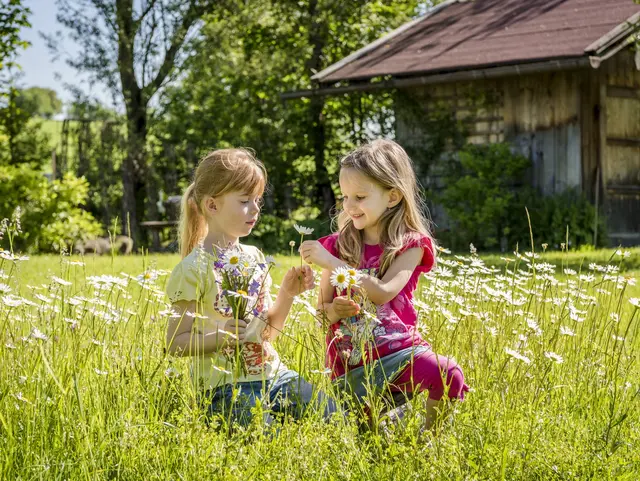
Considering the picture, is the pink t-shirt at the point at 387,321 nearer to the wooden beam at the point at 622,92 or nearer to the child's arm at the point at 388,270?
the child's arm at the point at 388,270

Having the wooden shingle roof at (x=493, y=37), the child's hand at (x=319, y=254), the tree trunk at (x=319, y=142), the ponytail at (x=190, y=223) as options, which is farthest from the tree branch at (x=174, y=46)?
the child's hand at (x=319, y=254)

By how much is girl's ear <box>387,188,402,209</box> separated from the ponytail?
28.0 inches

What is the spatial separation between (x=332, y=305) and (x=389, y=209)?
2.25ft

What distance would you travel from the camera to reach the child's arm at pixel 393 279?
3.19 metres

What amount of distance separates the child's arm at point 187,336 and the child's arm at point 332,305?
11.4 inches

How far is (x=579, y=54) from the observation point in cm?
1295

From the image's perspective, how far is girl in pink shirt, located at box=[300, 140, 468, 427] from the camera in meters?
3.20

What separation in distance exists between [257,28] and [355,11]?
7.88 feet

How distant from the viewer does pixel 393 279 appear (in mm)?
3289

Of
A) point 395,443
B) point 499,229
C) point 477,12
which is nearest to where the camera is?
point 395,443

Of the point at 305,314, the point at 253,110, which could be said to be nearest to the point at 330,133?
the point at 253,110

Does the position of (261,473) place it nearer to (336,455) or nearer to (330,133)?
(336,455)

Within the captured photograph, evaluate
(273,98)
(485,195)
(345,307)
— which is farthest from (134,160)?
(345,307)

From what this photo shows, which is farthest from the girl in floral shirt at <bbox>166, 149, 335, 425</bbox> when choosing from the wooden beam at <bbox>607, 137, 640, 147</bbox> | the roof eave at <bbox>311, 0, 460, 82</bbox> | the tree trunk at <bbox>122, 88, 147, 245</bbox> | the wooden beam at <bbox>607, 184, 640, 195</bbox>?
A: the tree trunk at <bbox>122, 88, 147, 245</bbox>
